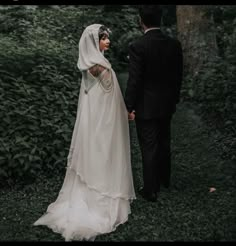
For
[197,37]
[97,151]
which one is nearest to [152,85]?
[97,151]

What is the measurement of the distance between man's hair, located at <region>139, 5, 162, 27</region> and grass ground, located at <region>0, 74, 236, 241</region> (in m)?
2.05

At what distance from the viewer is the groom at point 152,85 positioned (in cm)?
562

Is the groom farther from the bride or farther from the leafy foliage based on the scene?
the leafy foliage

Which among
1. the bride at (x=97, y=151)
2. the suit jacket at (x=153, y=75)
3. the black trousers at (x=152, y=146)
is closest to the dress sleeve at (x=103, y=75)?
the bride at (x=97, y=151)

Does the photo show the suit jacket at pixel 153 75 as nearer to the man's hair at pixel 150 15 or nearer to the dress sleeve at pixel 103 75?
the man's hair at pixel 150 15

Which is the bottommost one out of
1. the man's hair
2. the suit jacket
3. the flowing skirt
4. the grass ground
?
the grass ground

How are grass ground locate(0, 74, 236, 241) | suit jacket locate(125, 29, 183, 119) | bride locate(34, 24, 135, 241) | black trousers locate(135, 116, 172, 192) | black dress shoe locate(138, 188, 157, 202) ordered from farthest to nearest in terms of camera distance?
black dress shoe locate(138, 188, 157, 202) < black trousers locate(135, 116, 172, 192) < suit jacket locate(125, 29, 183, 119) < bride locate(34, 24, 135, 241) < grass ground locate(0, 74, 236, 241)

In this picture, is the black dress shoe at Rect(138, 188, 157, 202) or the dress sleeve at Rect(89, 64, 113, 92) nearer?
the dress sleeve at Rect(89, 64, 113, 92)

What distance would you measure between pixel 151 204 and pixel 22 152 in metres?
1.96

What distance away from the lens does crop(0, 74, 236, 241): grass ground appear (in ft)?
17.0

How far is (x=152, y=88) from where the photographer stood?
19.0 feet

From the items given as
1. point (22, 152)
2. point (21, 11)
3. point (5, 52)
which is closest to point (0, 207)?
point (22, 152)

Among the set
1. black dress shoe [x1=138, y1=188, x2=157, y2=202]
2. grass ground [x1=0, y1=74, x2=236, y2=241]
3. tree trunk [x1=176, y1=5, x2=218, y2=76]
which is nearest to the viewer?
grass ground [x1=0, y1=74, x2=236, y2=241]

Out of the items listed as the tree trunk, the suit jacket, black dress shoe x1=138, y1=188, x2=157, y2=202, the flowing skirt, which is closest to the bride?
the flowing skirt
